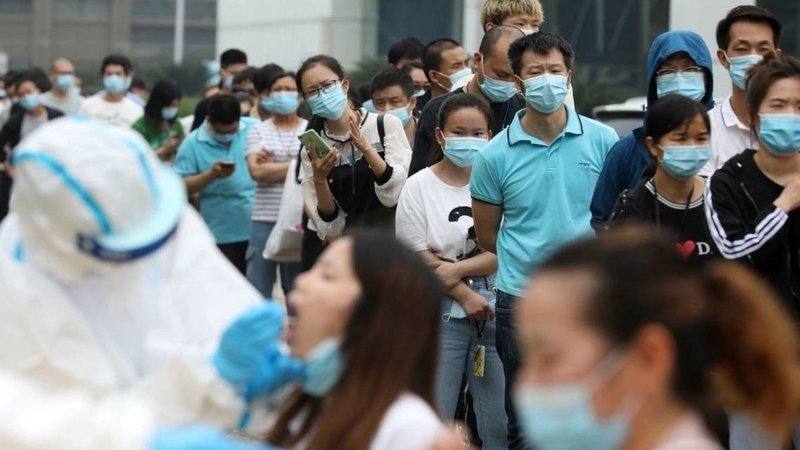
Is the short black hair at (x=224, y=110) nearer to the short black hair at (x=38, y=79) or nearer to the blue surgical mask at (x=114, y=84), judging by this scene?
the blue surgical mask at (x=114, y=84)

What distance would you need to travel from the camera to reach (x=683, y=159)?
5969 mm

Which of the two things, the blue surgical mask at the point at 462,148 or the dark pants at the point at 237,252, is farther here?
the dark pants at the point at 237,252

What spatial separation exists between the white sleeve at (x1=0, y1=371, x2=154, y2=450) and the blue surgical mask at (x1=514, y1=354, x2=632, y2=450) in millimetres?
704

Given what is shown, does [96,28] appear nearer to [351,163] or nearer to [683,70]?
[351,163]

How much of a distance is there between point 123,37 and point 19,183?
88478 mm

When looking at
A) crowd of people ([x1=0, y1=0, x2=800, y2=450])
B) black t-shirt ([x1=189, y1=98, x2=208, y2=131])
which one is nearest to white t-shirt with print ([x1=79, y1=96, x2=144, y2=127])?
black t-shirt ([x1=189, y1=98, x2=208, y2=131])

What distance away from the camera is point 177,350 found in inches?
136

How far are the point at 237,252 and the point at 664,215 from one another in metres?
5.35

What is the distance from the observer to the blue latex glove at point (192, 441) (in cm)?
289

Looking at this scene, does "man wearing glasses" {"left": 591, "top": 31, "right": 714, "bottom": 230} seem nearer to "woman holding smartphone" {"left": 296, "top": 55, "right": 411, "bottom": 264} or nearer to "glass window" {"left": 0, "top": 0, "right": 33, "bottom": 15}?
"woman holding smartphone" {"left": 296, "top": 55, "right": 411, "bottom": 264}

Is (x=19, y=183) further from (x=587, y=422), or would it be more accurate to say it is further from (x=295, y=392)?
(x=587, y=422)

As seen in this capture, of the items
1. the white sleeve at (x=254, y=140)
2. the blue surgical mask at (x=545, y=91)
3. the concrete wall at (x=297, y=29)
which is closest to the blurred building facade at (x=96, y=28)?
the concrete wall at (x=297, y=29)

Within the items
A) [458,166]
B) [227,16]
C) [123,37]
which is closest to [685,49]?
[458,166]

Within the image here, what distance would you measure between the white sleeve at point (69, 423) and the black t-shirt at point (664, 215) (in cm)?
314
